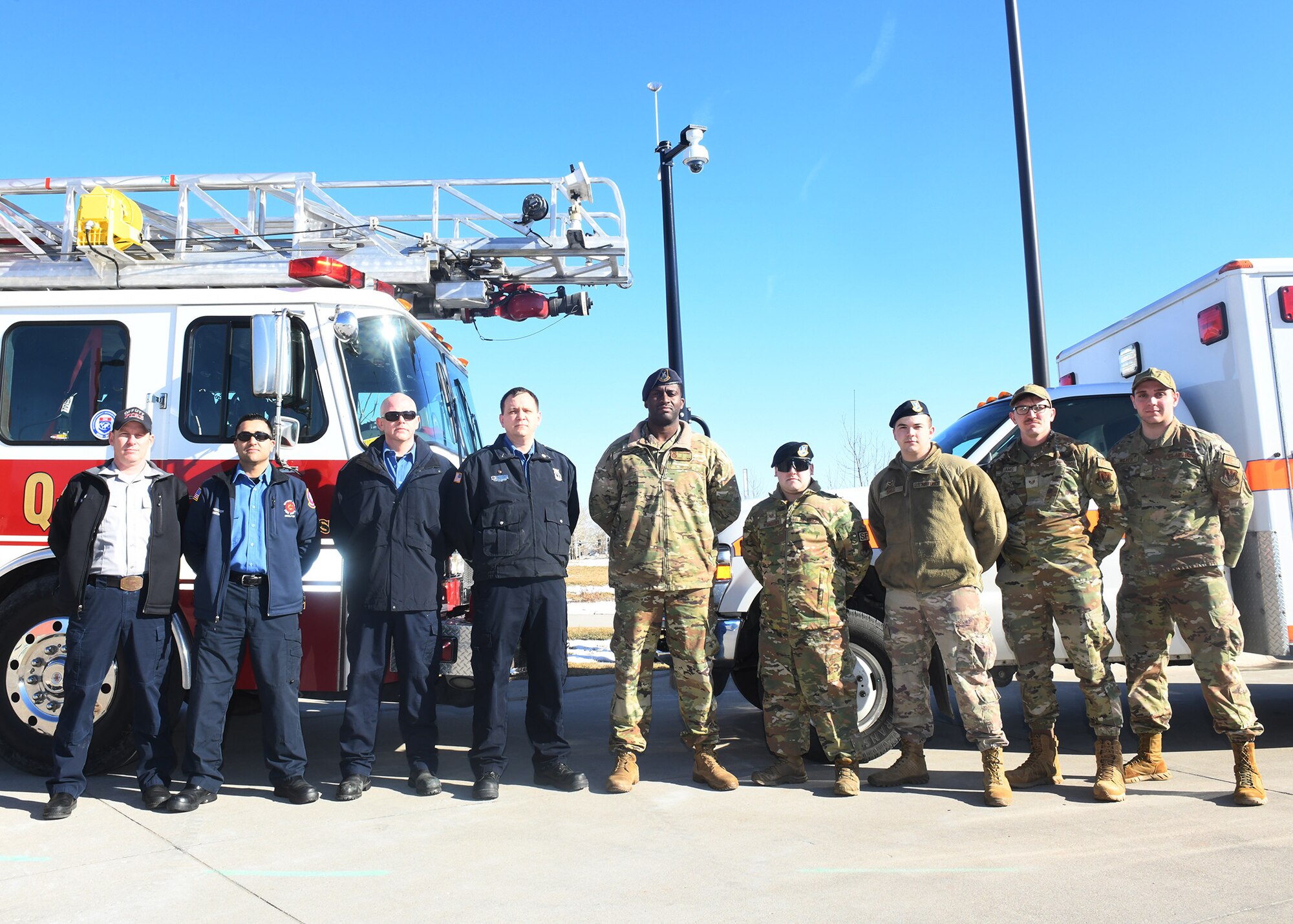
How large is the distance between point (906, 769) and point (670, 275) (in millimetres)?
6093

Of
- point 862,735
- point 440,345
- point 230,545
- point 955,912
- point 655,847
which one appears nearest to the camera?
point 955,912

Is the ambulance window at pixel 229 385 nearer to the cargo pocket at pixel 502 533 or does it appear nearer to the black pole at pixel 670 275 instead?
the cargo pocket at pixel 502 533

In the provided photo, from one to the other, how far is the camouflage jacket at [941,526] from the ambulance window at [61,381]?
167 inches

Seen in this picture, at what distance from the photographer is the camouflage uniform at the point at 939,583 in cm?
472

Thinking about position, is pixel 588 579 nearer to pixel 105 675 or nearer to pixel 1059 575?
pixel 105 675

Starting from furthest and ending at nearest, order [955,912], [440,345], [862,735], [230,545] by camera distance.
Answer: [440,345] → [862,735] → [230,545] → [955,912]

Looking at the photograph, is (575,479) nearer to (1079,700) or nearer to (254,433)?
(254,433)

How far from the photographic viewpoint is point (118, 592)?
471cm

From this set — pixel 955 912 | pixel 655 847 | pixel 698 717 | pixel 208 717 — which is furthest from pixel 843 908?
pixel 208 717

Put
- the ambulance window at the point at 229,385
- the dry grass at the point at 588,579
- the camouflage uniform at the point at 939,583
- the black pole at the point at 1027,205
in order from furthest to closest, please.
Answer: the dry grass at the point at 588,579, the black pole at the point at 1027,205, the ambulance window at the point at 229,385, the camouflage uniform at the point at 939,583

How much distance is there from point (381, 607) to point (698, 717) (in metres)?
1.70

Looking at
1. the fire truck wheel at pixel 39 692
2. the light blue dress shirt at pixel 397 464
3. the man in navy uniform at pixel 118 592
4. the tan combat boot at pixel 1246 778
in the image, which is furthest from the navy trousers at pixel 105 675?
the tan combat boot at pixel 1246 778

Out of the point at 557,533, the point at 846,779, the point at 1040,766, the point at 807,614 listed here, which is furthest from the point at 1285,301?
the point at 557,533

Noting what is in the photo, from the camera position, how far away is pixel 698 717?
16.4 feet
